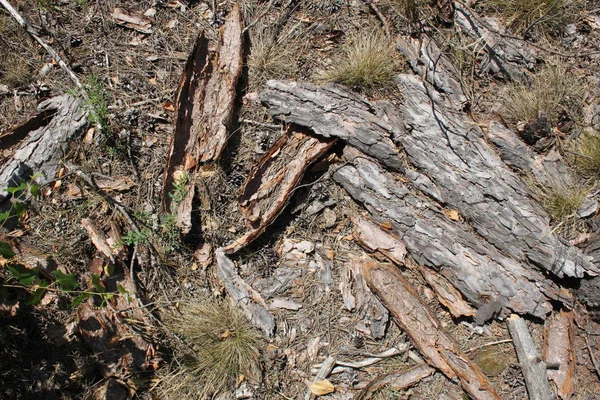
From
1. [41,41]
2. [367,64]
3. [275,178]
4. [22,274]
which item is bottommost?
[275,178]

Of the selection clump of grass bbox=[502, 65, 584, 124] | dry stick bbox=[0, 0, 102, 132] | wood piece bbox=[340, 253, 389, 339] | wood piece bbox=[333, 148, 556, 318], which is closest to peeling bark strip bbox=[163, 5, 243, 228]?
dry stick bbox=[0, 0, 102, 132]

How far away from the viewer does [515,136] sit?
3.22 metres

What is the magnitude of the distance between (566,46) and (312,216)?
2.59 meters

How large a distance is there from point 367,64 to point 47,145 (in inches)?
98.7

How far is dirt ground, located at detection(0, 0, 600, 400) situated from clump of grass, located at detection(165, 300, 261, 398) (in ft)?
0.24

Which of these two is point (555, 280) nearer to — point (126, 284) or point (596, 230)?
point (596, 230)

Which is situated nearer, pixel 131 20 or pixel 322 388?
pixel 322 388

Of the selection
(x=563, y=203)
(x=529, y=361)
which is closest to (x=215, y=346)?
(x=529, y=361)

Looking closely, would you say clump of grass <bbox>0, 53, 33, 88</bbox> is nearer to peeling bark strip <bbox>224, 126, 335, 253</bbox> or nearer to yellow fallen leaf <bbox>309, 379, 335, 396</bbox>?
peeling bark strip <bbox>224, 126, 335, 253</bbox>

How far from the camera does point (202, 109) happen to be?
3312 millimetres

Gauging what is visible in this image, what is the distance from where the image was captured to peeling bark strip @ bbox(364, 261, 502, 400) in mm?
2770

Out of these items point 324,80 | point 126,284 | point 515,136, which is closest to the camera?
point 126,284

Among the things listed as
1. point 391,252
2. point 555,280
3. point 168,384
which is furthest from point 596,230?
point 168,384

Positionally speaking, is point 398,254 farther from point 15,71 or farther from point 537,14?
point 15,71
